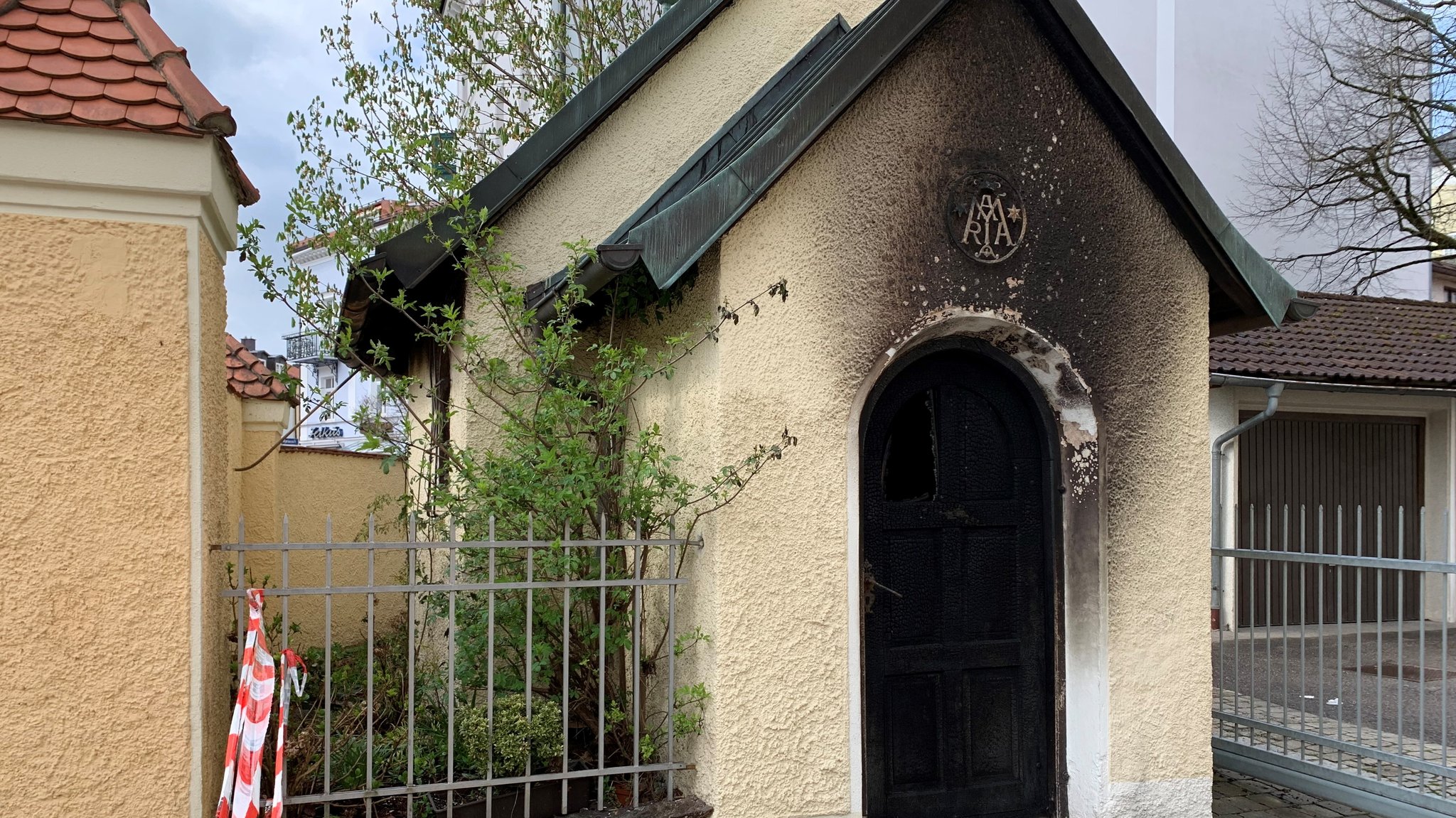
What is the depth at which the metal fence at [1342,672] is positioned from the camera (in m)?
5.57

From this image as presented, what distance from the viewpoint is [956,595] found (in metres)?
5.37

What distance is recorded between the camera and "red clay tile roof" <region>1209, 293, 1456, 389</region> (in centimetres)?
1196

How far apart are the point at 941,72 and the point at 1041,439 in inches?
71.9

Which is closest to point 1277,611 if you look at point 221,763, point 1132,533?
point 1132,533

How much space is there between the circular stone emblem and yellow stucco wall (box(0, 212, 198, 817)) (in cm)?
319

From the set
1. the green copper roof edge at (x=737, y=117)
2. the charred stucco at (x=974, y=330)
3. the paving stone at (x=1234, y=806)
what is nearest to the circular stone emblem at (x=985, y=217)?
the charred stucco at (x=974, y=330)

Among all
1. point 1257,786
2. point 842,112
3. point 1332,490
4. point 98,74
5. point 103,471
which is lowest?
point 1257,786

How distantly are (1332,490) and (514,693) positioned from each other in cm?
1237

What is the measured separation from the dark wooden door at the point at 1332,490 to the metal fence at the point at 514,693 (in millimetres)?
9783

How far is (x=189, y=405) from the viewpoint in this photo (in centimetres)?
387

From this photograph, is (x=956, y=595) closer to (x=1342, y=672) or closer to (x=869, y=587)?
(x=869, y=587)

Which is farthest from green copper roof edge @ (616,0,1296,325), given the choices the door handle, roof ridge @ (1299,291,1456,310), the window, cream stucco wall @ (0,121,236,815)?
roof ridge @ (1299,291,1456,310)

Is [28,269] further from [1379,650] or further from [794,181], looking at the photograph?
[1379,650]

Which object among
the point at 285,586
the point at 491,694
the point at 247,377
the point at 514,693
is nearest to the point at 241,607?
the point at 285,586
